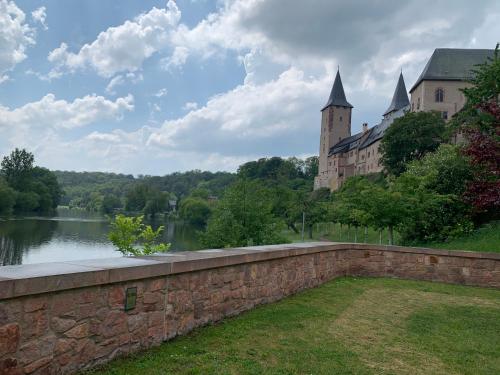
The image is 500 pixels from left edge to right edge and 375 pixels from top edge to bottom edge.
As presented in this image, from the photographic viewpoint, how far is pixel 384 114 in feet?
235

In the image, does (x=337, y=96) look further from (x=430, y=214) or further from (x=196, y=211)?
(x=430, y=214)

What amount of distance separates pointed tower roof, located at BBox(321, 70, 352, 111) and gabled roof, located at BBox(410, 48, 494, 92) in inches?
989

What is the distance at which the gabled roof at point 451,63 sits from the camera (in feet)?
175

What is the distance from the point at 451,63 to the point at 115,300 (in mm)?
60021

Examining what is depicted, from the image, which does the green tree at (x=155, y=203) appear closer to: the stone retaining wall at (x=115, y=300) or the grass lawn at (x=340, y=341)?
the grass lawn at (x=340, y=341)

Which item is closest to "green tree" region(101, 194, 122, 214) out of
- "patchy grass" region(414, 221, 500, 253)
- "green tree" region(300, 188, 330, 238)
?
"green tree" region(300, 188, 330, 238)

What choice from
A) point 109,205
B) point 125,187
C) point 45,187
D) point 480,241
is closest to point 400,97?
point 480,241

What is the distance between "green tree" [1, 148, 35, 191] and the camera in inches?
2963

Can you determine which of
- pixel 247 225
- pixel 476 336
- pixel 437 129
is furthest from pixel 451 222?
pixel 437 129

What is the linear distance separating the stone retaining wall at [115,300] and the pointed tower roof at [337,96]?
7736 centimetres

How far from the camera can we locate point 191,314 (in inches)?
167

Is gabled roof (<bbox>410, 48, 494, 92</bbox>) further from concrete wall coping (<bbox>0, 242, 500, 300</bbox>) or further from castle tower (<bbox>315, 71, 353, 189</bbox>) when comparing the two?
concrete wall coping (<bbox>0, 242, 500, 300</bbox>)

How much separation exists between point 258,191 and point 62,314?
831 inches

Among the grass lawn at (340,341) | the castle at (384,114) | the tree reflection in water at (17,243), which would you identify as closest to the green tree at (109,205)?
the castle at (384,114)
